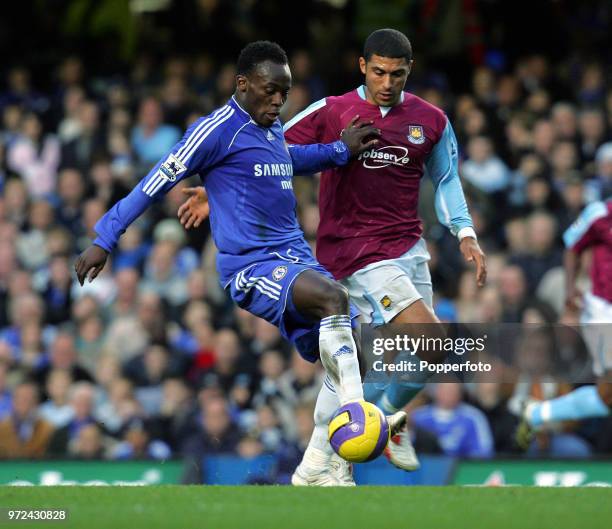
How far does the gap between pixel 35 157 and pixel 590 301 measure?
258 inches

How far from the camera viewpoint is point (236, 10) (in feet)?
54.4

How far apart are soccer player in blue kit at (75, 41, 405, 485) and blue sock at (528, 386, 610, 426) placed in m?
3.15

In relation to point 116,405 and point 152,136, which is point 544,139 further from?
point 116,405

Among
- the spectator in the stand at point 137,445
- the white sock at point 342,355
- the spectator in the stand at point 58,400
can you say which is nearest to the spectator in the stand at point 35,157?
the spectator in the stand at point 58,400

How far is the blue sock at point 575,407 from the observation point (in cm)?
1086

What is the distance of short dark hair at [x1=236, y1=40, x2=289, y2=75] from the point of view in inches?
319

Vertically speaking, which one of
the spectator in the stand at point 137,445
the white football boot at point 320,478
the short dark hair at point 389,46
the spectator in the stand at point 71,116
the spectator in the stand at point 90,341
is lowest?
the spectator in the stand at point 137,445

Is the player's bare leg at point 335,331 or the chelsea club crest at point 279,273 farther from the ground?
the chelsea club crest at point 279,273

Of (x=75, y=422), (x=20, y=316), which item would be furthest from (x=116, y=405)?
(x=20, y=316)

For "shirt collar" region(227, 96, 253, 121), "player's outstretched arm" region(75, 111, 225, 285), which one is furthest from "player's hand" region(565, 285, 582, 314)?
"player's outstretched arm" region(75, 111, 225, 285)

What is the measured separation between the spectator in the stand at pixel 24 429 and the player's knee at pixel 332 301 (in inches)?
205

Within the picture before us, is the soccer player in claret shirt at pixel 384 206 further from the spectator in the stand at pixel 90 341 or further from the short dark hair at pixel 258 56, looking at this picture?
the spectator in the stand at pixel 90 341

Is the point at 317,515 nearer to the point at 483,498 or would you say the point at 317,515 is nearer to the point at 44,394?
the point at 483,498

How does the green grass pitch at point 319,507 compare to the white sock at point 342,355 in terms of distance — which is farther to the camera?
the white sock at point 342,355
